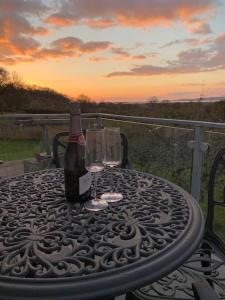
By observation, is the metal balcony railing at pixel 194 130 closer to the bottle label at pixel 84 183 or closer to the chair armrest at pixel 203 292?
the bottle label at pixel 84 183

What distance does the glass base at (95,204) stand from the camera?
4.36 ft

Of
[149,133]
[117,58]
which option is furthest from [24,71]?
[149,133]

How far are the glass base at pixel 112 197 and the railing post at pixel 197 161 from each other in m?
1.79

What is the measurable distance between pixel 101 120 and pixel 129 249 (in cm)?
370

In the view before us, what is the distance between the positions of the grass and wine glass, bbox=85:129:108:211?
135 inches

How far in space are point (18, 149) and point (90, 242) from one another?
13.7 feet

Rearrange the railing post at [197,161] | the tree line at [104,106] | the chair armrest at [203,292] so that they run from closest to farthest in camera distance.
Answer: the chair armrest at [203,292]
the railing post at [197,161]
the tree line at [104,106]

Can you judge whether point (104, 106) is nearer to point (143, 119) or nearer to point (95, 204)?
point (143, 119)

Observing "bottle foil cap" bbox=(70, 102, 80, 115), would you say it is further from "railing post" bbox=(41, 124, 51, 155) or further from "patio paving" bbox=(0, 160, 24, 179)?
"patio paving" bbox=(0, 160, 24, 179)

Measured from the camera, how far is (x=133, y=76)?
7672 millimetres

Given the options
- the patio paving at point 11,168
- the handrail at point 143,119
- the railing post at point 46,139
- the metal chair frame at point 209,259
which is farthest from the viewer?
the patio paving at point 11,168

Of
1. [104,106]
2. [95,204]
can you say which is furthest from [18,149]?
[95,204]

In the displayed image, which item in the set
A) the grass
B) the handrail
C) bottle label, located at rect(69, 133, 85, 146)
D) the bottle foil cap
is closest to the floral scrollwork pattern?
bottle label, located at rect(69, 133, 85, 146)

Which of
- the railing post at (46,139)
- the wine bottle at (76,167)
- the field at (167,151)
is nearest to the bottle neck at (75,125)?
the wine bottle at (76,167)
